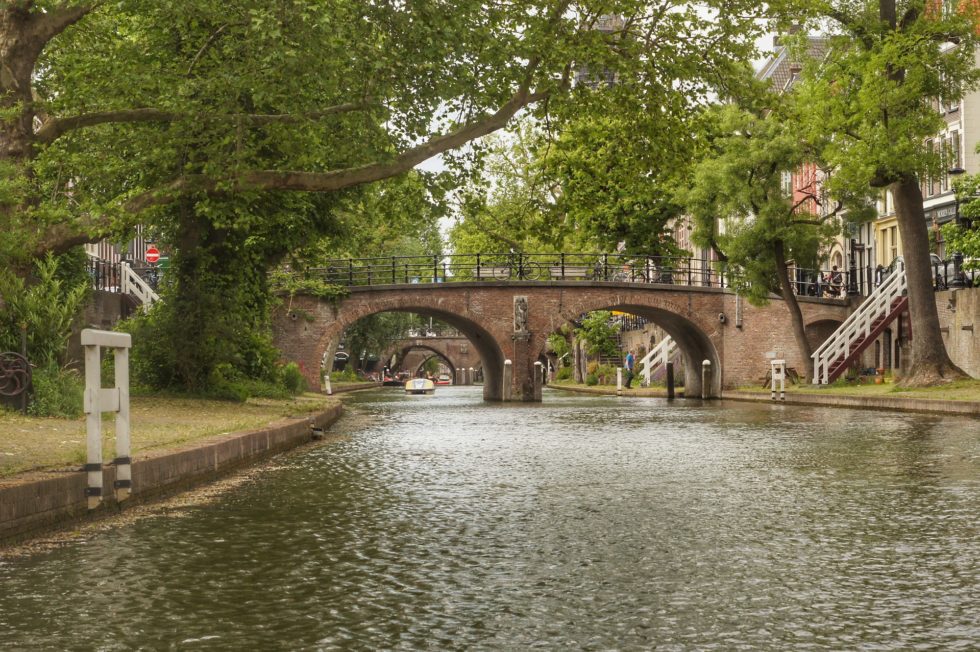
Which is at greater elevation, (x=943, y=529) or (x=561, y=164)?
(x=561, y=164)

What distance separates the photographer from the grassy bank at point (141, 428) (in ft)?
34.9

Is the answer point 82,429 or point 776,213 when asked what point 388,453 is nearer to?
point 82,429

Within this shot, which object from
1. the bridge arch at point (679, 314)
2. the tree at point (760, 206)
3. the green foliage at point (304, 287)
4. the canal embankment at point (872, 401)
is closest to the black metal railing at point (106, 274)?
the green foliage at point (304, 287)

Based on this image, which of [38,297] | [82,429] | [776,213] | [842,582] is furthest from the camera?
[776,213]

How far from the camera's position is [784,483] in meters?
11.5

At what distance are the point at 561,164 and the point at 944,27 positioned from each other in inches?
451

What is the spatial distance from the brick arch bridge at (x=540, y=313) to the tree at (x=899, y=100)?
591 inches

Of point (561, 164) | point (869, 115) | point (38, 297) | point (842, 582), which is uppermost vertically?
point (869, 115)

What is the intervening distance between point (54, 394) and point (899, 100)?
20.0 metres

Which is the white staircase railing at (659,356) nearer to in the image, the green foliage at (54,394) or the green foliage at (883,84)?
the green foliage at (883,84)

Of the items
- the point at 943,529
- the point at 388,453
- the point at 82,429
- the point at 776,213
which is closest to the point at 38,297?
the point at 82,429

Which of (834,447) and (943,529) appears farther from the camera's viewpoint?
(834,447)

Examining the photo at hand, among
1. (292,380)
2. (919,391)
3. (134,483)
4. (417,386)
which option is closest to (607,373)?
(417,386)

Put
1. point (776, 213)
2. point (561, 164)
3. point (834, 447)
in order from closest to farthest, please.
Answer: point (834, 447) → point (561, 164) → point (776, 213)
